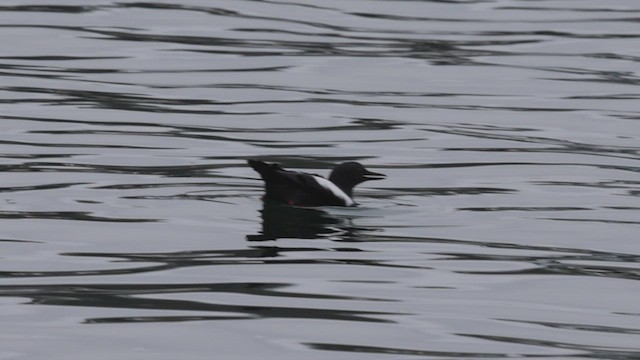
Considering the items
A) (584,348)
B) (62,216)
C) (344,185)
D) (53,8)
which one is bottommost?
(62,216)

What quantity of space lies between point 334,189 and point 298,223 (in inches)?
22.0

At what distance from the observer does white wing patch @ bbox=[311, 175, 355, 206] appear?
43.5ft

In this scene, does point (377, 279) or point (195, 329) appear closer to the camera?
point (195, 329)

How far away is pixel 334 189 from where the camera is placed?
524 inches

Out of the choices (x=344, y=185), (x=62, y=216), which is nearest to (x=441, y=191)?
(x=344, y=185)

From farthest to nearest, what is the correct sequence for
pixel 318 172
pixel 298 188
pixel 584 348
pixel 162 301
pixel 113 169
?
1. pixel 318 172
2. pixel 113 169
3. pixel 298 188
4. pixel 162 301
5. pixel 584 348

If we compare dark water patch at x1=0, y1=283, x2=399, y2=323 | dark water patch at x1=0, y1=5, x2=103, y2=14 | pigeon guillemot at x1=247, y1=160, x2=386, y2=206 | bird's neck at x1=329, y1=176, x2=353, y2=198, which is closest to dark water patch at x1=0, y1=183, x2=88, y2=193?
pigeon guillemot at x1=247, y1=160, x2=386, y2=206

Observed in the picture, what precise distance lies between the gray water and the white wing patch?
128 millimetres

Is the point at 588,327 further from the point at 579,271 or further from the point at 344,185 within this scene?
the point at 344,185

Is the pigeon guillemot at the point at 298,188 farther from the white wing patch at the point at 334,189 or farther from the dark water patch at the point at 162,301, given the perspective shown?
the dark water patch at the point at 162,301

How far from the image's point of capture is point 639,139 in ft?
59.2

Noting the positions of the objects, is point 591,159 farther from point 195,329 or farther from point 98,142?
point 195,329

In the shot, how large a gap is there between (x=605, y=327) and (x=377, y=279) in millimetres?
1583

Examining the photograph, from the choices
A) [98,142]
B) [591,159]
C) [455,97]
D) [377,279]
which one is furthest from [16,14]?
[377,279]
